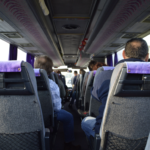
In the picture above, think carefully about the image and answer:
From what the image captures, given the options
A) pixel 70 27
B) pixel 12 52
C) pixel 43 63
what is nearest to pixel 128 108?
pixel 43 63

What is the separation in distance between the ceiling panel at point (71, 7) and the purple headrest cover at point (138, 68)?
3.76 meters

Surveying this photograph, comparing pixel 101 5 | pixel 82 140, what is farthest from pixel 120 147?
pixel 101 5

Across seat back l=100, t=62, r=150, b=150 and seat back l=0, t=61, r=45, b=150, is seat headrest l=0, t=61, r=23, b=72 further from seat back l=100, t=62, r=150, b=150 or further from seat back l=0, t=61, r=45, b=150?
seat back l=100, t=62, r=150, b=150

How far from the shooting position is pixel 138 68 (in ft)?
2.81

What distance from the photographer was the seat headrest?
90 centimetres

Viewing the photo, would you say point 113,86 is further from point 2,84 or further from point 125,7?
point 125,7

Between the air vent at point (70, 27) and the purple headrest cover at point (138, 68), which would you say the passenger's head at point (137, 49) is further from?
the air vent at point (70, 27)

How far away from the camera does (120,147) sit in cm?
105

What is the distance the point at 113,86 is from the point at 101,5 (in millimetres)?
3792

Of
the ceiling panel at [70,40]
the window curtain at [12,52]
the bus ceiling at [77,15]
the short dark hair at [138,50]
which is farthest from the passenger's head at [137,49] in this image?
the window curtain at [12,52]

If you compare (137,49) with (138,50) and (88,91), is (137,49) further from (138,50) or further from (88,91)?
(88,91)

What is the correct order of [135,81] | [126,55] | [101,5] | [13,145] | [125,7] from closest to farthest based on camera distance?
[135,81] < [13,145] < [126,55] < [125,7] < [101,5]

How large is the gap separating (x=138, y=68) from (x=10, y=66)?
892mm

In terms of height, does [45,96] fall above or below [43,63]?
below
